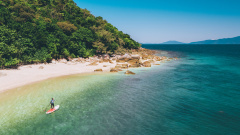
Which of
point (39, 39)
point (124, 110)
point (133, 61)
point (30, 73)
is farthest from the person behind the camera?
point (133, 61)

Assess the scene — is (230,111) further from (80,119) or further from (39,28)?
(39,28)

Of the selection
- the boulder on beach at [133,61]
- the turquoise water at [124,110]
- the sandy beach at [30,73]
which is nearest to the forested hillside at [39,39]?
the sandy beach at [30,73]

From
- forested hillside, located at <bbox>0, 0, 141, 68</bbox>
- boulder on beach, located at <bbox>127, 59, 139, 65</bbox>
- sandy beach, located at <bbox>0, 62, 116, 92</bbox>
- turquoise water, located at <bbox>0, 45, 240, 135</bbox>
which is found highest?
forested hillside, located at <bbox>0, 0, 141, 68</bbox>

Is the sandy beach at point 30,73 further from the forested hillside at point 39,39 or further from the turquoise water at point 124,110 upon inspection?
the turquoise water at point 124,110

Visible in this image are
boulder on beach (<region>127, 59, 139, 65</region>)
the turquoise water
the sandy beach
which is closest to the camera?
the turquoise water

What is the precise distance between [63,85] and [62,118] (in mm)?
12112

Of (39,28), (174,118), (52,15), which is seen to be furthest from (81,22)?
(174,118)

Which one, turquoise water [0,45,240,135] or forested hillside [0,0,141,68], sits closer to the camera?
turquoise water [0,45,240,135]

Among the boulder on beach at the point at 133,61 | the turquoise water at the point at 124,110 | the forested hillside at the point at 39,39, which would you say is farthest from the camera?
the boulder on beach at the point at 133,61

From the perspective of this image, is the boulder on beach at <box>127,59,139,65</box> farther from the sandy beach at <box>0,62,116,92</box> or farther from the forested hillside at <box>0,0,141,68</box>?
the sandy beach at <box>0,62,116,92</box>

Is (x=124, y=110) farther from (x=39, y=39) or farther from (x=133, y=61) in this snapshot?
(x=39, y=39)

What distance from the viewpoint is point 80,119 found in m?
13.9

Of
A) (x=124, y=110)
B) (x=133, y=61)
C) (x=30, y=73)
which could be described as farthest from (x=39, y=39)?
(x=124, y=110)

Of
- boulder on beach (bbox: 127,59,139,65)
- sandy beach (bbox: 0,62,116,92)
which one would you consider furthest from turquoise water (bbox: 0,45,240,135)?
boulder on beach (bbox: 127,59,139,65)
